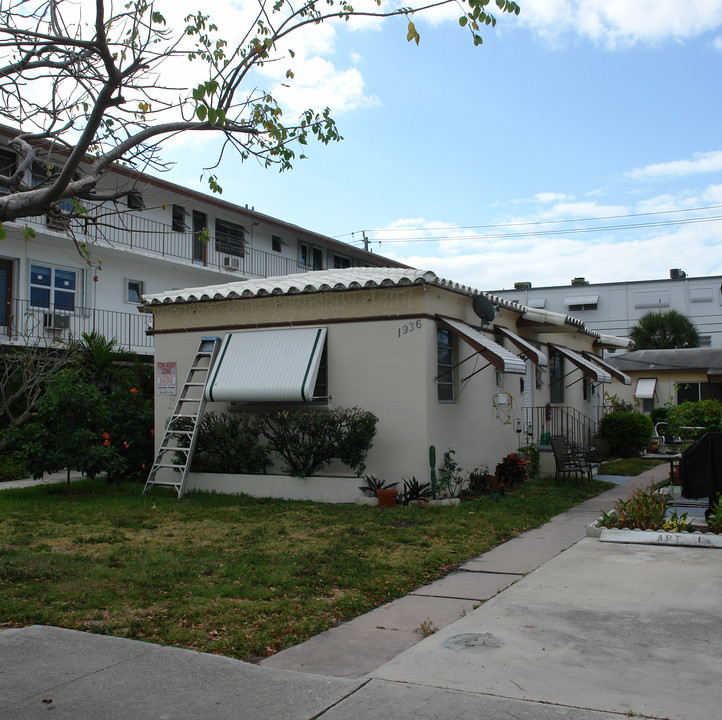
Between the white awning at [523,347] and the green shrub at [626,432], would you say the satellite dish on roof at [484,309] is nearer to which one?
the white awning at [523,347]

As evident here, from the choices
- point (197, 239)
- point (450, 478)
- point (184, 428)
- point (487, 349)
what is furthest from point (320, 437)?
point (197, 239)

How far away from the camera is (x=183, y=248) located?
2461 cm

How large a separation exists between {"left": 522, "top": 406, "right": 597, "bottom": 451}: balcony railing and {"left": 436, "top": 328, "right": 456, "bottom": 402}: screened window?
13.5 ft

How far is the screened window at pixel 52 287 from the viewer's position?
66.3 feet

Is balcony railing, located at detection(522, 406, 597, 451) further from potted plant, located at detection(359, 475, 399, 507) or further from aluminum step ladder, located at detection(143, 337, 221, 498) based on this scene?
aluminum step ladder, located at detection(143, 337, 221, 498)

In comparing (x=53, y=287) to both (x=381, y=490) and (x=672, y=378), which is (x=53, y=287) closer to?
(x=381, y=490)

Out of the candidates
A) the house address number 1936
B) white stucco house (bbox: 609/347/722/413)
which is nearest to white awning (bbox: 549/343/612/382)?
the house address number 1936

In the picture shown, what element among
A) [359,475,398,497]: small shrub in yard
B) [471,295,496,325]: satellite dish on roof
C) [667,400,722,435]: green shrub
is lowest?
[359,475,398,497]: small shrub in yard

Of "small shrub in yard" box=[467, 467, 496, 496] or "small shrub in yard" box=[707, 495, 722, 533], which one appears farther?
"small shrub in yard" box=[467, 467, 496, 496]

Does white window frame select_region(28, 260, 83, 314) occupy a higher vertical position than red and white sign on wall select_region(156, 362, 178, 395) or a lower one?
higher

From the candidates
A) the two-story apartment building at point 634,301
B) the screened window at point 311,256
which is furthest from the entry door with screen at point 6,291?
the two-story apartment building at point 634,301

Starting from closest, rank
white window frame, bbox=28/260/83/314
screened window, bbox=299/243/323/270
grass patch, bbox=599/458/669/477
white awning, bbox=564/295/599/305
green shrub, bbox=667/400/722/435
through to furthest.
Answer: green shrub, bbox=667/400/722/435
grass patch, bbox=599/458/669/477
white window frame, bbox=28/260/83/314
screened window, bbox=299/243/323/270
white awning, bbox=564/295/599/305

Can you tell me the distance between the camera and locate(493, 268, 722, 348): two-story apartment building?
1818 inches

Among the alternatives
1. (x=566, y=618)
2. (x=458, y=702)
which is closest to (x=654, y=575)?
(x=566, y=618)
